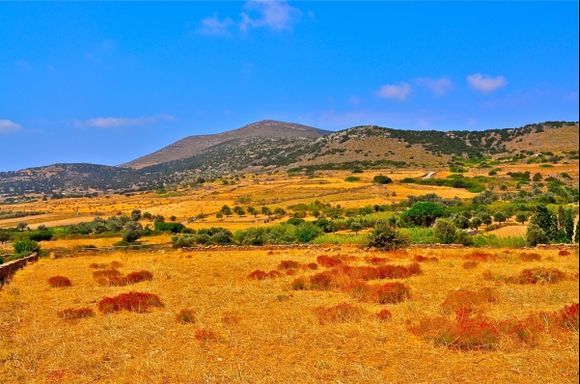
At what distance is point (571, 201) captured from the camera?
251 feet

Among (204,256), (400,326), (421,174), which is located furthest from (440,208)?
(421,174)

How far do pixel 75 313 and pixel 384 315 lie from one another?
9413 mm

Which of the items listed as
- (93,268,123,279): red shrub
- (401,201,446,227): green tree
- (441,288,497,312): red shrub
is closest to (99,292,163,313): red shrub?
(93,268,123,279): red shrub

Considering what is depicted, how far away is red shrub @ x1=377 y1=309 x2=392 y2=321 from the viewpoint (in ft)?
46.2

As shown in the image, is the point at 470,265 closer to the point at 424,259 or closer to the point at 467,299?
the point at 424,259

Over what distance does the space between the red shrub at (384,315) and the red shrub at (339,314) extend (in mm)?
493

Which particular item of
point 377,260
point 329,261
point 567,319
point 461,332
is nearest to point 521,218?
point 377,260

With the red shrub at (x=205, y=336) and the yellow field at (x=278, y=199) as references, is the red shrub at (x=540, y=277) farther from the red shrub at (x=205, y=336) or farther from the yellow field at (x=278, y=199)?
the yellow field at (x=278, y=199)

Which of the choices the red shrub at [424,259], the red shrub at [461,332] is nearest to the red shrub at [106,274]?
the red shrub at [424,259]

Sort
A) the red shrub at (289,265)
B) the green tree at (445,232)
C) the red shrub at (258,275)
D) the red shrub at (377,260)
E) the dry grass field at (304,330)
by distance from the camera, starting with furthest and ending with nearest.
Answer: the green tree at (445,232), the red shrub at (377,260), the red shrub at (289,265), the red shrub at (258,275), the dry grass field at (304,330)

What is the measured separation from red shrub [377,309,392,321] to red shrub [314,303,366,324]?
49 centimetres

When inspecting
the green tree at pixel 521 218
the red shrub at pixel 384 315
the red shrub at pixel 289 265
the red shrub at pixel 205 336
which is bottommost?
the green tree at pixel 521 218

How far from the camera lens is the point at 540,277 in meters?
19.2

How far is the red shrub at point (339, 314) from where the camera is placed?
1405 centimetres
